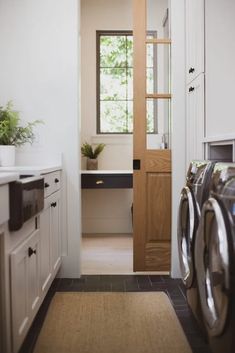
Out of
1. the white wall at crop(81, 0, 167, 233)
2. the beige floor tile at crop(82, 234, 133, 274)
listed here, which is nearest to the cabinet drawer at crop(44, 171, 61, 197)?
the beige floor tile at crop(82, 234, 133, 274)

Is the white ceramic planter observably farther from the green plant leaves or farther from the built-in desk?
the built-in desk

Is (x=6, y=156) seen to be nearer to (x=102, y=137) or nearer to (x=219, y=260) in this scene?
(x=219, y=260)

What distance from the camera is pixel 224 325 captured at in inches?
51.6

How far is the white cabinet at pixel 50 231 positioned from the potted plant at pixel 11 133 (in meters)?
0.36

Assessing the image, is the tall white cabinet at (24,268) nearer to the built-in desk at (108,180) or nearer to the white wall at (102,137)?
the built-in desk at (108,180)

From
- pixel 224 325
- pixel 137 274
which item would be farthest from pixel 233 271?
pixel 137 274

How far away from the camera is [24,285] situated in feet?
5.82

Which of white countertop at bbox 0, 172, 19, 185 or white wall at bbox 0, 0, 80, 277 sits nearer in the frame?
white countertop at bbox 0, 172, 19, 185

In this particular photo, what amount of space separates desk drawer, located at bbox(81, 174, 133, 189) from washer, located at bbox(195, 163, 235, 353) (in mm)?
2546

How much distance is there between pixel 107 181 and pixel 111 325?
2122 millimetres

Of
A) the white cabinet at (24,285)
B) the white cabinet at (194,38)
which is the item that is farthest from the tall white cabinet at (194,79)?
the white cabinet at (24,285)

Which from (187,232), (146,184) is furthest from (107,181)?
(187,232)

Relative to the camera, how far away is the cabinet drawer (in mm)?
2406

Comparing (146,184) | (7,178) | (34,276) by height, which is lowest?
(34,276)
